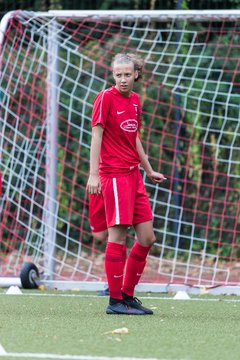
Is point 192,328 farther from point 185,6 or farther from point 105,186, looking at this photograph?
point 185,6

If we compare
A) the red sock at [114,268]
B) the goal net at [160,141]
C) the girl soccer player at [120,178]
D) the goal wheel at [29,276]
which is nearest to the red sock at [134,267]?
the girl soccer player at [120,178]

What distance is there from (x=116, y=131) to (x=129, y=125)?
0.29ft

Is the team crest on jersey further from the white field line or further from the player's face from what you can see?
the white field line

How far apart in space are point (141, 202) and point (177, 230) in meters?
3.80

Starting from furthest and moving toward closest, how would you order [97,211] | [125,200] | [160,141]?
[160,141], [97,211], [125,200]

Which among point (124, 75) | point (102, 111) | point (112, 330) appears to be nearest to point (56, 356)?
point (112, 330)

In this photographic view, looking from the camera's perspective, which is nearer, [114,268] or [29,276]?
[114,268]

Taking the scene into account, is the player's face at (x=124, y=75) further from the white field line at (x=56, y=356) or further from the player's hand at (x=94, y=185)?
the white field line at (x=56, y=356)

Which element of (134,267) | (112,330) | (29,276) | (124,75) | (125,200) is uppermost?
(124,75)

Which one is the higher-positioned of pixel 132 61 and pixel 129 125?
pixel 132 61

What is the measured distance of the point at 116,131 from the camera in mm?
6293

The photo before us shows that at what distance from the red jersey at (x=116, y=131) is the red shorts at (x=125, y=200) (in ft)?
0.17

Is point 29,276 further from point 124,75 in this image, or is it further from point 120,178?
point 124,75

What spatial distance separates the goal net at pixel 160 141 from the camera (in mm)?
9922
